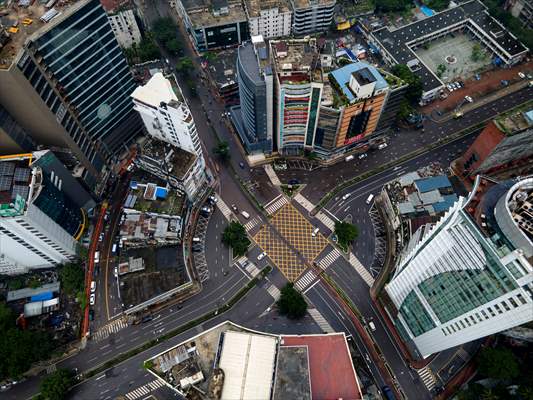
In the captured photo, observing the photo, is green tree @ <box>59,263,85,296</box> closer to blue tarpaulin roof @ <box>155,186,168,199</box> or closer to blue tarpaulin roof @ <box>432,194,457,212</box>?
blue tarpaulin roof @ <box>155,186,168,199</box>

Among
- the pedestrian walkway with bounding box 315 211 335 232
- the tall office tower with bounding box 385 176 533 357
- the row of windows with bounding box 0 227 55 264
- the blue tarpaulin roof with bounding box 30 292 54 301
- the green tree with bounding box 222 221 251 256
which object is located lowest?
the tall office tower with bounding box 385 176 533 357

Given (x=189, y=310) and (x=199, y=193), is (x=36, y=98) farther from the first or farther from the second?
(x=189, y=310)

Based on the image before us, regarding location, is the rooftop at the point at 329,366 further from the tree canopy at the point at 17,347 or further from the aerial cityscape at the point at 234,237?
the tree canopy at the point at 17,347

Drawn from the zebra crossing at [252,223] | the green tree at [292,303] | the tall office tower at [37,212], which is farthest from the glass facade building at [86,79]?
the green tree at [292,303]

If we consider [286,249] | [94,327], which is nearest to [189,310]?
[94,327]

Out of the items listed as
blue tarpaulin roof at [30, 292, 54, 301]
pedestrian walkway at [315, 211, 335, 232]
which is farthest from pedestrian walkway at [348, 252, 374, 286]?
blue tarpaulin roof at [30, 292, 54, 301]

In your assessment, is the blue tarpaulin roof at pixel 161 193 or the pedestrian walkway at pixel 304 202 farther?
the pedestrian walkway at pixel 304 202

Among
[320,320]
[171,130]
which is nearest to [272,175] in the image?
[171,130]
